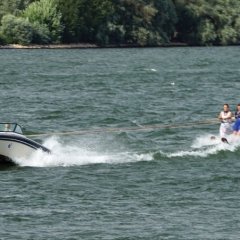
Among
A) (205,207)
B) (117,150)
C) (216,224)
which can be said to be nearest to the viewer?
(216,224)

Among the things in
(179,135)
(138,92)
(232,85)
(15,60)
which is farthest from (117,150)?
(15,60)

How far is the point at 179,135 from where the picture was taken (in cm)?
4494

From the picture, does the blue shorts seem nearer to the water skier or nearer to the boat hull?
the water skier

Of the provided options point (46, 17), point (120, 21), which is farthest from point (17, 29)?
point (120, 21)

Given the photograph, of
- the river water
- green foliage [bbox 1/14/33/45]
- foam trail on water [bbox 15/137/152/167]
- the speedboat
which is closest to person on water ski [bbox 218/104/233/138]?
the river water

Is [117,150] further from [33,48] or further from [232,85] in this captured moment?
[33,48]

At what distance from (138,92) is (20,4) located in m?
83.4

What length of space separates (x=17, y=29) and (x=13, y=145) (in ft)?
354

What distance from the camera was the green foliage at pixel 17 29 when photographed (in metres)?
140

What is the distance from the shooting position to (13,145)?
112 feet

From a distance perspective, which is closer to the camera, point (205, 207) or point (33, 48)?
point (205, 207)

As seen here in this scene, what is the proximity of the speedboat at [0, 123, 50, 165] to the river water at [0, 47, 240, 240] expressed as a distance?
15.9 inches

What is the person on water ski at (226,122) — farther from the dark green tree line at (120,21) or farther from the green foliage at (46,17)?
the green foliage at (46,17)

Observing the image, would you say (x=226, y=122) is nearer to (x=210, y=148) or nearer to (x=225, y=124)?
(x=225, y=124)
